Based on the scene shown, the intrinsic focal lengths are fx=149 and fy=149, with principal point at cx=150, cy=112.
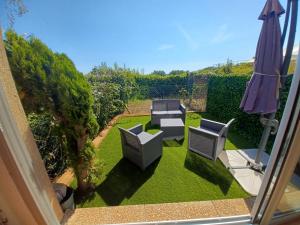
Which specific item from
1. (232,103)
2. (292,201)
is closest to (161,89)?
(232,103)

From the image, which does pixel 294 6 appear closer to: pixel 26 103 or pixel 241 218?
pixel 241 218

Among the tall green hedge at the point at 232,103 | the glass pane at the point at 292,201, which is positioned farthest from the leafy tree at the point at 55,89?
the tall green hedge at the point at 232,103

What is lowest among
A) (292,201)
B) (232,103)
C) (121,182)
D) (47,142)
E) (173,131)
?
(121,182)

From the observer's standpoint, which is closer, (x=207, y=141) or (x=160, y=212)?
(x=160, y=212)

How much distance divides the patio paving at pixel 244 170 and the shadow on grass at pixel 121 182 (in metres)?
1.64

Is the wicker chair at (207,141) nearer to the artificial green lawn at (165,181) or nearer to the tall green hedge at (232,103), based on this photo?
the artificial green lawn at (165,181)

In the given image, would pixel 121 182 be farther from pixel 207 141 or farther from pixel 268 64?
pixel 268 64

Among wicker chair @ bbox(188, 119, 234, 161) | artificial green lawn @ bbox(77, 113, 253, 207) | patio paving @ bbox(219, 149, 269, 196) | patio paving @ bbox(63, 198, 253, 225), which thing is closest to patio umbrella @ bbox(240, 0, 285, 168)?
wicker chair @ bbox(188, 119, 234, 161)

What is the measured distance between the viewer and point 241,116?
5051 millimetres

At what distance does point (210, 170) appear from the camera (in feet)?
10.4

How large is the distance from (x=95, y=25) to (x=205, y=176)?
3857mm

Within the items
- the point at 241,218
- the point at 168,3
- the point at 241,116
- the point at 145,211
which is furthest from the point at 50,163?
the point at 241,116

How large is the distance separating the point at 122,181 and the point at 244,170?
2.56m

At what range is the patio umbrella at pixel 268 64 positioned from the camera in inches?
85.2
